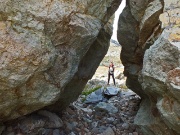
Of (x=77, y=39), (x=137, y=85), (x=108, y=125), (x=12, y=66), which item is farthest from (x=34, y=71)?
(x=137, y=85)

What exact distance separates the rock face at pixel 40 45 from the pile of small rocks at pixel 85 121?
942mm

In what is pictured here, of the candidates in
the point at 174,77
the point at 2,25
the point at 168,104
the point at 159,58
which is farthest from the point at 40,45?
the point at 168,104

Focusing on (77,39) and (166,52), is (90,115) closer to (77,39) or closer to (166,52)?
(77,39)

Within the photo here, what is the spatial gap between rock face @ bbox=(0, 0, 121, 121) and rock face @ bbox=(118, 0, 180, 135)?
6.26 feet

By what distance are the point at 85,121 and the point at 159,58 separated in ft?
22.8

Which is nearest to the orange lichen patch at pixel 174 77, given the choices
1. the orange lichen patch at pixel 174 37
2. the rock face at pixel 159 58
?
the rock face at pixel 159 58

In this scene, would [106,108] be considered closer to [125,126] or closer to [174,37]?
[125,126]

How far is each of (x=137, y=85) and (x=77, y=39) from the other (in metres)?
6.89

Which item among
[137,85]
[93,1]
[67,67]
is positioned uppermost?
[93,1]

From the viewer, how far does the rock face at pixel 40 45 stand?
7.35 m

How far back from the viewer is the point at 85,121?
13.2 m

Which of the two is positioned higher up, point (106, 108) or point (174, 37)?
point (174, 37)

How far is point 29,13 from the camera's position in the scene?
7.62 metres

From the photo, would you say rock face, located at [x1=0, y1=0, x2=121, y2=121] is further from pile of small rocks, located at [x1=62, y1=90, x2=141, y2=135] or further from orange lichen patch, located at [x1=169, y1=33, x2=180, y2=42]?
pile of small rocks, located at [x1=62, y1=90, x2=141, y2=135]
